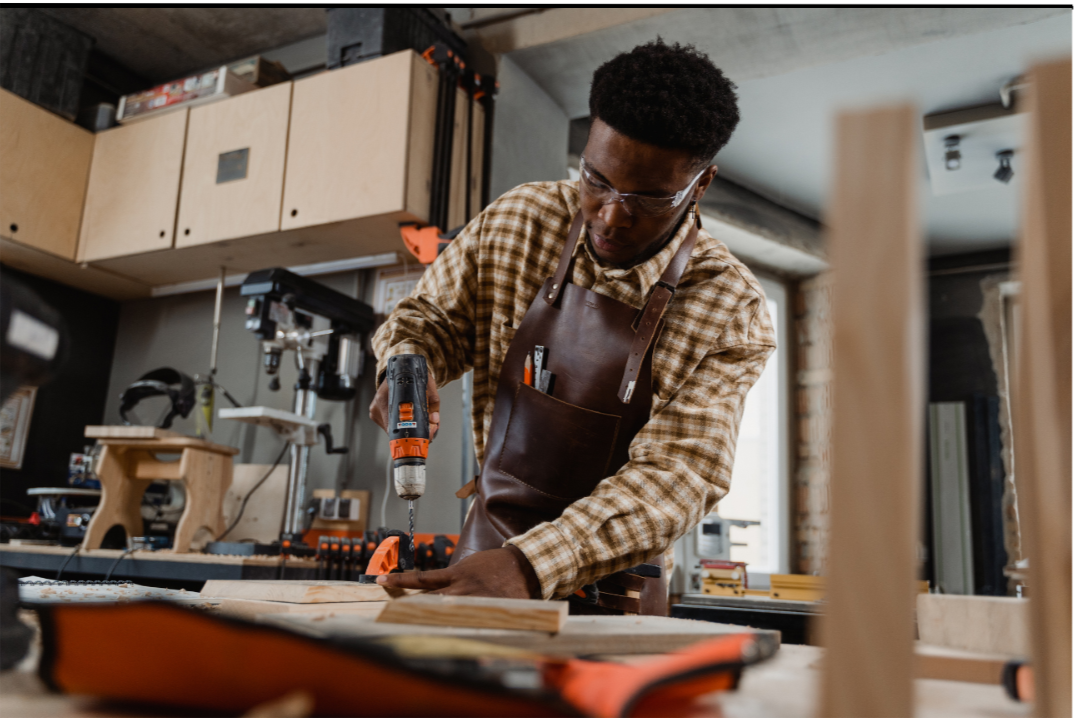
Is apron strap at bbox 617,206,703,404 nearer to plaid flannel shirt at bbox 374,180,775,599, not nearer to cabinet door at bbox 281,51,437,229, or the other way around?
plaid flannel shirt at bbox 374,180,775,599

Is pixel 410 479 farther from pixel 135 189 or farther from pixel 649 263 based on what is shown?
pixel 135 189

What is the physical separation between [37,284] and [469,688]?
4.03 m

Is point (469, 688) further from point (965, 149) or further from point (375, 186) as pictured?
point (965, 149)

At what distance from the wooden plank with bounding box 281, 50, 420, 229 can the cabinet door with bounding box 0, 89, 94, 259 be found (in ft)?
3.69

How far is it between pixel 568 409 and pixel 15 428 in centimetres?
300

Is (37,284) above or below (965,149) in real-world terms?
below

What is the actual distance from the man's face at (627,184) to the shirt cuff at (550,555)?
1.85 ft

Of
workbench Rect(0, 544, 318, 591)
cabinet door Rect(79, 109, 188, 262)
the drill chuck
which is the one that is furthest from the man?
cabinet door Rect(79, 109, 188, 262)

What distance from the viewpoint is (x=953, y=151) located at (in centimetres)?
413

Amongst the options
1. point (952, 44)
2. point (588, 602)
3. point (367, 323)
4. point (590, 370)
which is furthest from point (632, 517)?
point (952, 44)

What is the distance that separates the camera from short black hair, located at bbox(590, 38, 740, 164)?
1.33 metres

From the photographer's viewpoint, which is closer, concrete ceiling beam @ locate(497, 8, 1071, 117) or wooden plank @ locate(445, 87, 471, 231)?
concrete ceiling beam @ locate(497, 8, 1071, 117)

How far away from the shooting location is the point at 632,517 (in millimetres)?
1182

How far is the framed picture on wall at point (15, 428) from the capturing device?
132 inches
